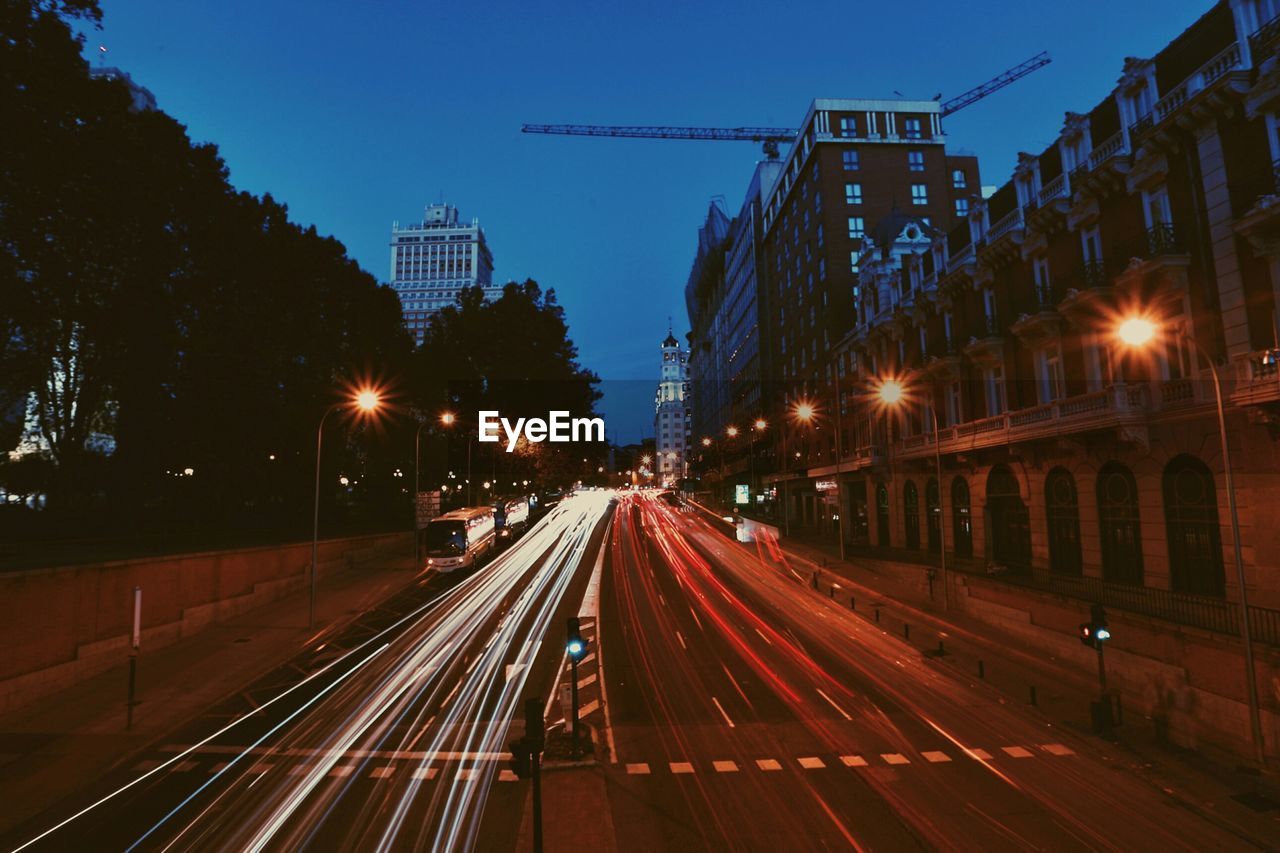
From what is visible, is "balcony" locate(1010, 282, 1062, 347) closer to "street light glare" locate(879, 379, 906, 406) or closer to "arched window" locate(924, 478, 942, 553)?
"arched window" locate(924, 478, 942, 553)

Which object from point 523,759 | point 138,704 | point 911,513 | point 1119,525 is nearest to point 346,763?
point 523,759

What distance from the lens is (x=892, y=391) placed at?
132 feet

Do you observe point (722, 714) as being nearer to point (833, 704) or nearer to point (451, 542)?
point (833, 704)

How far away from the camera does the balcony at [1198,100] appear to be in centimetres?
1760

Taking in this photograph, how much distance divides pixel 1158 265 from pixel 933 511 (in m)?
19.9

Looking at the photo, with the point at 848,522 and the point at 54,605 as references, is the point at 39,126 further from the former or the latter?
the point at 848,522

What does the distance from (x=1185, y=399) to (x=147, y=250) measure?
4072 centimetres

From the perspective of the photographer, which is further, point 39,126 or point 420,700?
point 39,126

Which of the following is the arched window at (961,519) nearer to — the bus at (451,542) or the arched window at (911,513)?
the arched window at (911,513)

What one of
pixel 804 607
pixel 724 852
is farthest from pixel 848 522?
pixel 724 852

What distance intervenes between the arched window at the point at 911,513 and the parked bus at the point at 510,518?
29943mm

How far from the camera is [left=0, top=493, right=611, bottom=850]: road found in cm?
1061

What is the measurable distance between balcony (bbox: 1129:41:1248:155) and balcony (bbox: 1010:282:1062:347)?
6.13 m

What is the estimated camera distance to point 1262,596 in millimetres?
16828
